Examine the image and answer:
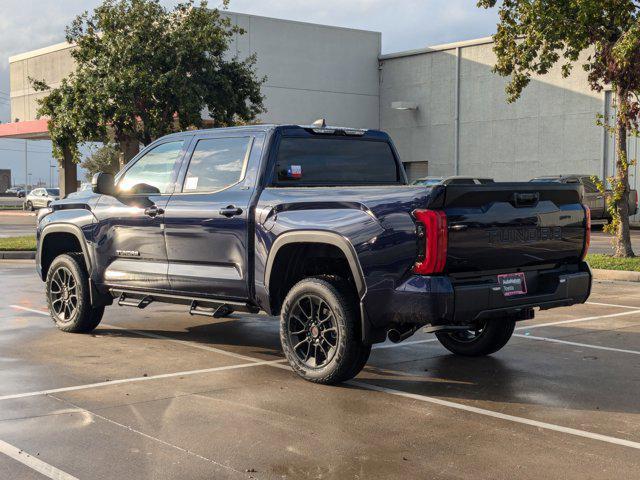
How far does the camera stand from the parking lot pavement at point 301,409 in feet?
16.6

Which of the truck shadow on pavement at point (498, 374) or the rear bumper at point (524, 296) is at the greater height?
the rear bumper at point (524, 296)

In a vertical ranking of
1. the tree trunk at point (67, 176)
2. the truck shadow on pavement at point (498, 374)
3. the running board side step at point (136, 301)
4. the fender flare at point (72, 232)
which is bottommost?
the truck shadow on pavement at point (498, 374)

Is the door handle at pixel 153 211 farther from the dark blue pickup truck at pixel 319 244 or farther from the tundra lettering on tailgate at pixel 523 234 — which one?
the tundra lettering on tailgate at pixel 523 234

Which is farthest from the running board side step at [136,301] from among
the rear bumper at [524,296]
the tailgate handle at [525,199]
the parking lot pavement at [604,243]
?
the parking lot pavement at [604,243]

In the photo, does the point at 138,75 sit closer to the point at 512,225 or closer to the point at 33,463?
the point at 512,225

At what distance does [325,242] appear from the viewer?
689cm

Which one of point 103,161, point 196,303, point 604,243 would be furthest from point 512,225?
point 103,161

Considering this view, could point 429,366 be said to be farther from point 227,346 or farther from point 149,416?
point 149,416

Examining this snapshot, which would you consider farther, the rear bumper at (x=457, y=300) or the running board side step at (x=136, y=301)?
the running board side step at (x=136, y=301)

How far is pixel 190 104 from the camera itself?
1021 inches

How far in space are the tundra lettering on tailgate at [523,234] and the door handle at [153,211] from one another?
3310mm

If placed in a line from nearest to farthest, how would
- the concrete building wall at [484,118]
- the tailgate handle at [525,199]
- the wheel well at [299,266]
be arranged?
the tailgate handle at [525,199] → the wheel well at [299,266] → the concrete building wall at [484,118]

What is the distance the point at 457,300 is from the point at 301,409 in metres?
1.35

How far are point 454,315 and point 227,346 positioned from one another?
3159 millimetres
